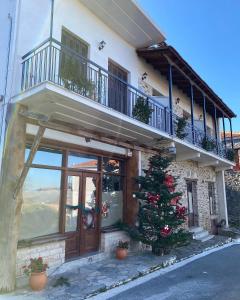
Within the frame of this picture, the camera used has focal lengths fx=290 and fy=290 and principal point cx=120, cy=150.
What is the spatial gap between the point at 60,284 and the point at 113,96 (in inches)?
230

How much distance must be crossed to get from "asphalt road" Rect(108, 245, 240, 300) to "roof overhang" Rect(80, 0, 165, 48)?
24.6ft

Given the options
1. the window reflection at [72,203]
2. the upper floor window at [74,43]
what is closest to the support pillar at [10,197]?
the window reflection at [72,203]

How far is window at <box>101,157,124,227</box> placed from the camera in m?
8.80

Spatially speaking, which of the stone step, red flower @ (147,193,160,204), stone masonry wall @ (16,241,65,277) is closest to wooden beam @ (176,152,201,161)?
the stone step

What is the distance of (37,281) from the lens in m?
5.59

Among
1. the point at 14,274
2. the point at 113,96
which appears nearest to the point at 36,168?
the point at 14,274

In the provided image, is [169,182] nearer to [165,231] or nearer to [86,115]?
[165,231]

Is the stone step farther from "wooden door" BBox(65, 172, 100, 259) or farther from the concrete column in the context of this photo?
"wooden door" BBox(65, 172, 100, 259)

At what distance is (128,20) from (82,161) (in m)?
4.76

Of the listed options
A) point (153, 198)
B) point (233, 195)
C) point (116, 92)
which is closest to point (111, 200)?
point (153, 198)

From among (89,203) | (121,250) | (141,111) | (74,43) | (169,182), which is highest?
(74,43)

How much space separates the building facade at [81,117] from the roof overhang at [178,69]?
0.16 ft

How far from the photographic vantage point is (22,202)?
6059 millimetres

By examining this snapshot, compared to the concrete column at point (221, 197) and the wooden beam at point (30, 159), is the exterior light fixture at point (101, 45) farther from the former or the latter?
the concrete column at point (221, 197)
